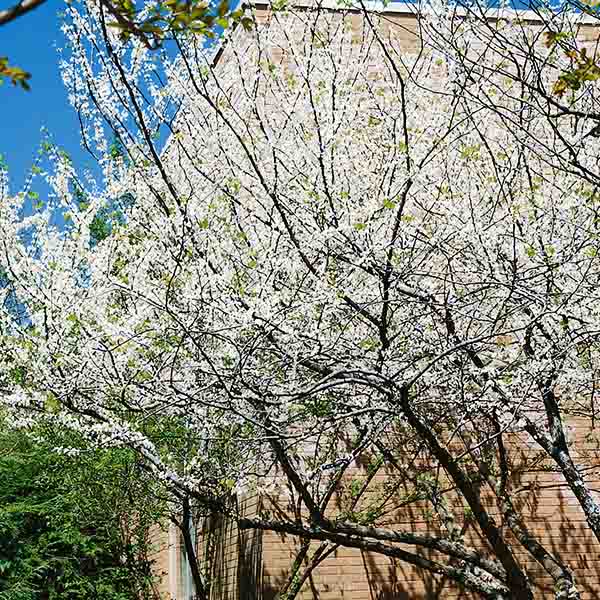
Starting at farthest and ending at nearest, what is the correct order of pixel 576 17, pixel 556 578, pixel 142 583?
1. pixel 142 583
2. pixel 576 17
3. pixel 556 578

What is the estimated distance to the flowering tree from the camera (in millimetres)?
5633

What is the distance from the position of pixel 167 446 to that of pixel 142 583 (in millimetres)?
2823

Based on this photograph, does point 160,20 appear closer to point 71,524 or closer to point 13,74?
point 13,74

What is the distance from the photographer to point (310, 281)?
6.11 metres

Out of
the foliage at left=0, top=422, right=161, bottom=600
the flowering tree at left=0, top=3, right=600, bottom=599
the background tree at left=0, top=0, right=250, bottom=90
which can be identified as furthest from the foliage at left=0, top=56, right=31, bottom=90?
the foliage at left=0, top=422, right=161, bottom=600

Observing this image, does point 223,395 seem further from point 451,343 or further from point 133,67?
point 133,67

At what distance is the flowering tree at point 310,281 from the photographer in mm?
5633

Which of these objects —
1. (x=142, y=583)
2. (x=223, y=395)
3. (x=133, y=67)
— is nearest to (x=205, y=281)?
(x=223, y=395)

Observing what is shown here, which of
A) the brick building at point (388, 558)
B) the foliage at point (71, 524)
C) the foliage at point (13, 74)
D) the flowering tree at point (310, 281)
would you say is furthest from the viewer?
the brick building at point (388, 558)

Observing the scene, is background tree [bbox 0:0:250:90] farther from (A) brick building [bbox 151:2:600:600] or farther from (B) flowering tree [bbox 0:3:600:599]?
(A) brick building [bbox 151:2:600:600]

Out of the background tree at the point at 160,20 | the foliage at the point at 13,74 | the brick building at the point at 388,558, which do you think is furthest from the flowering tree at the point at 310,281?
the foliage at the point at 13,74

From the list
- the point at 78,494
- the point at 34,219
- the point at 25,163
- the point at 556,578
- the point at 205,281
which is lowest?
the point at 556,578

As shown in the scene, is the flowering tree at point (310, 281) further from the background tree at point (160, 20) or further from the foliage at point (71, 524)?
the background tree at point (160, 20)

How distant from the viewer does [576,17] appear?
727 centimetres
